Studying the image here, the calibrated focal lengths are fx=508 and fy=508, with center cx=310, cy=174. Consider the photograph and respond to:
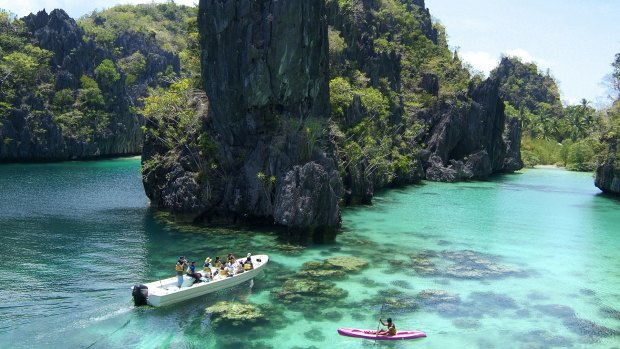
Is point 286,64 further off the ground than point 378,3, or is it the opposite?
point 378,3

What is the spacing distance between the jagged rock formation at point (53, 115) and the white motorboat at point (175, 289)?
239 ft

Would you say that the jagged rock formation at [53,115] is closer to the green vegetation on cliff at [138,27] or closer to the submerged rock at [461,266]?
the green vegetation on cliff at [138,27]

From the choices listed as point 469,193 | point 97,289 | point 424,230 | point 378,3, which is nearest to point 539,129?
point 378,3

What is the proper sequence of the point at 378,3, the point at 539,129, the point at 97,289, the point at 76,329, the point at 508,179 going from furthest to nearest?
the point at 539,129, the point at 378,3, the point at 508,179, the point at 97,289, the point at 76,329

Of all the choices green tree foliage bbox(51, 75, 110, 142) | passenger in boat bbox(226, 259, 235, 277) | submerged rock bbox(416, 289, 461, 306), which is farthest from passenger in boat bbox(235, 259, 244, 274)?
green tree foliage bbox(51, 75, 110, 142)

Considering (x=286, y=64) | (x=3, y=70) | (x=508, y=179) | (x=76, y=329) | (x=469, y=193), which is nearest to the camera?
(x=76, y=329)

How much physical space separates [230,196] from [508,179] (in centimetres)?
6757

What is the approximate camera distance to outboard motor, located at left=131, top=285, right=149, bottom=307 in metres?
23.0

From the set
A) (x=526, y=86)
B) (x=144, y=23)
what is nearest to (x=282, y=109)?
(x=144, y=23)

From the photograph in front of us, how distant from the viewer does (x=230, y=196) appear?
40094 mm

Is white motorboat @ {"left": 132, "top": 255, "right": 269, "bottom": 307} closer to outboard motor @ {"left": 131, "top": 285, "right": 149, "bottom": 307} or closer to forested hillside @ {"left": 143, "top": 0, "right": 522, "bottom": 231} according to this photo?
outboard motor @ {"left": 131, "top": 285, "right": 149, "bottom": 307}

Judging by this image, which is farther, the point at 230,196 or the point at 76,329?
the point at 230,196

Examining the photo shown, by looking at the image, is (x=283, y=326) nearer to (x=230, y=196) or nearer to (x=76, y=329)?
(x=76, y=329)

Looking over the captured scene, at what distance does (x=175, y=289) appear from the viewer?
79.5ft
